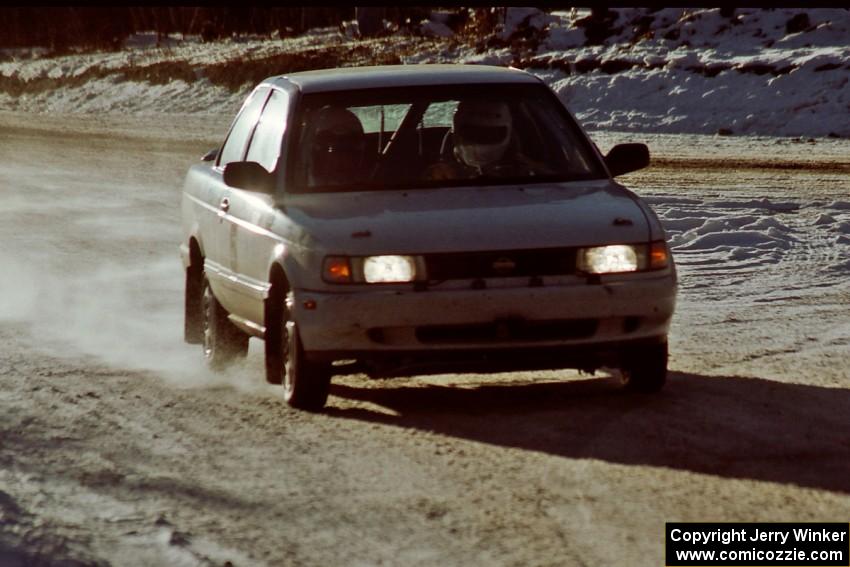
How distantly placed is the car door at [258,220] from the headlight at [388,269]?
0.63 m

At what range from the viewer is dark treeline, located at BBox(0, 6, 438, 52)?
65938 mm

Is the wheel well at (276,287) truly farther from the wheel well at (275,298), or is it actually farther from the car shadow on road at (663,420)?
the car shadow on road at (663,420)

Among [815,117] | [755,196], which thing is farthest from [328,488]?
[815,117]

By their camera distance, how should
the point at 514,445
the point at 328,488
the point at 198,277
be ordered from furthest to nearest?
the point at 198,277
the point at 514,445
the point at 328,488

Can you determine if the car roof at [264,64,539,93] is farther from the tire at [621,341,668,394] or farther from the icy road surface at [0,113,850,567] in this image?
the tire at [621,341,668,394]

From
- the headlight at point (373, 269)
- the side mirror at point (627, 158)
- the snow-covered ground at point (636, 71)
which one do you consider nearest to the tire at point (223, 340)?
the headlight at point (373, 269)

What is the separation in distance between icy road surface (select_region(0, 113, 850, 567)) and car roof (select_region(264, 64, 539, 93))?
145 cm

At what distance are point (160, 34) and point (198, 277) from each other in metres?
61.2

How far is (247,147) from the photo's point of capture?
10062 millimetres

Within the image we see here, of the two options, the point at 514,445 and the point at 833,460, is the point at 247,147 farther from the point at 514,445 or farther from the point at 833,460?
the point at 833,460

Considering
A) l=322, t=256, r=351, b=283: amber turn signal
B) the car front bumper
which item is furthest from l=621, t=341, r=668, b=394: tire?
l=322, t=256, r=351, b=283: amber turn signal

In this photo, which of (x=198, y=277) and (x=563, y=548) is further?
(x=198, y=277)

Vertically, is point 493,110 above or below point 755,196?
above

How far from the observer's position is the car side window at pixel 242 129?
10188mm
